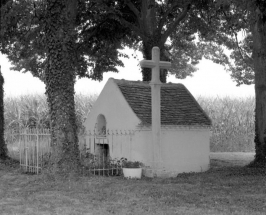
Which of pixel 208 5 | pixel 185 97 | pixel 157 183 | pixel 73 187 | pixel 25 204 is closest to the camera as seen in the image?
pixel 25 204

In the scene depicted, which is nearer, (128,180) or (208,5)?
(128,180)

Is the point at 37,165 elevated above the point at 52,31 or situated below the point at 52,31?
below

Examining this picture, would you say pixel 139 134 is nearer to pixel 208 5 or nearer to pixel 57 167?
pixel 57 167

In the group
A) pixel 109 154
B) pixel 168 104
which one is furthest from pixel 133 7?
pixel 109 154

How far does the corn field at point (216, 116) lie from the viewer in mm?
25381

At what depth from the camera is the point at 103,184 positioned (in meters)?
11.7

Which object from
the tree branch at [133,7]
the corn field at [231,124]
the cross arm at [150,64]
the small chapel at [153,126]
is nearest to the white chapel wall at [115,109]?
the small chapel at [153,126]

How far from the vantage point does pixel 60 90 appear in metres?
12.8

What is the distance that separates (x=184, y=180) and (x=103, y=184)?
2.45 meters

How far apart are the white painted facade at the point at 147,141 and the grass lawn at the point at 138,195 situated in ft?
2.88

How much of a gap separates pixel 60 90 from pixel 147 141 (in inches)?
125


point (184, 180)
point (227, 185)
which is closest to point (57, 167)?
point (184, 180)

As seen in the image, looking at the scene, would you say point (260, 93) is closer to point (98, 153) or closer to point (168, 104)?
point (168, 104)

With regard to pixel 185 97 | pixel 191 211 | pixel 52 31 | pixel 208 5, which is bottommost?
pixel 191 211
